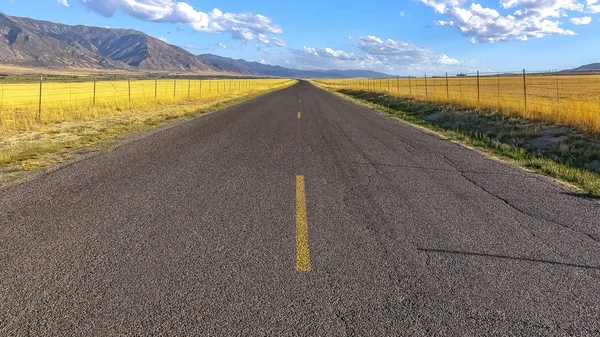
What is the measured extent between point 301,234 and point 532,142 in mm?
9487

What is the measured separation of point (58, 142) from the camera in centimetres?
Result: 1007

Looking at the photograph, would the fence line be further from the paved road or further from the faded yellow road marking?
the faded yellow road marking

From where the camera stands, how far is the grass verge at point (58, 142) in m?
7.17

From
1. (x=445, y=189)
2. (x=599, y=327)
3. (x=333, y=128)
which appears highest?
(x=333, y=128)

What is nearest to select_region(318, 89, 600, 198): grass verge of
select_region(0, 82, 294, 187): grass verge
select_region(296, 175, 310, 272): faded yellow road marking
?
select_region(296, 175, 310, 272): faded yellow road marking

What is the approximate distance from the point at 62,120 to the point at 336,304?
15956 millimetres

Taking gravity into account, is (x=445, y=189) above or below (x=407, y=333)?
above

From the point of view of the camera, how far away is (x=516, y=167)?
7.85 metres

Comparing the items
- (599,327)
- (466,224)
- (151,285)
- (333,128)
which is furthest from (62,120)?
(599,327)

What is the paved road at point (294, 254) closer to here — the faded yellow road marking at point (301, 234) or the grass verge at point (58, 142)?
the faded yellow road marking at point (301, 234)

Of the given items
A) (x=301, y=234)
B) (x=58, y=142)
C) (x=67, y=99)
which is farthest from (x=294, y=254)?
(x=67, y=99)

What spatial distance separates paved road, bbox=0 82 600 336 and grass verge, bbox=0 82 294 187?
1.05 m

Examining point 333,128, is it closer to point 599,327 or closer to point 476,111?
point 476,111

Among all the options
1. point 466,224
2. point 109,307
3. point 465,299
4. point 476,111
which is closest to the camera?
point 109,307
